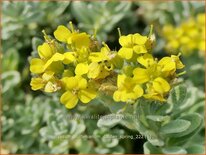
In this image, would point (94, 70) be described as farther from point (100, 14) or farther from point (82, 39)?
point (100, 14)

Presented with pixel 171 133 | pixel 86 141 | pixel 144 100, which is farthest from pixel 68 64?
pixel 86 141

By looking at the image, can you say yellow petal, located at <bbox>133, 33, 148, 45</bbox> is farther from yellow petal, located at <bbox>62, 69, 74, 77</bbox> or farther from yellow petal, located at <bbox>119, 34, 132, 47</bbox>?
yellow petal, located at <bbox>62, 69, 74, 77</bbox>

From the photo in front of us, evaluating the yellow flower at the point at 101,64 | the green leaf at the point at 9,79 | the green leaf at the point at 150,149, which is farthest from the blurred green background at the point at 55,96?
the yellow flower at the point at 101,64

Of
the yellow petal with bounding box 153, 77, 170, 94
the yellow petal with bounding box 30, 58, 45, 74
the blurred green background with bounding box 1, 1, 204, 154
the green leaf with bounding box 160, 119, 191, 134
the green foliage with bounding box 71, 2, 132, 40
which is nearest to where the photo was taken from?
the yellow petal with bounding box 153, 77, 170, 94

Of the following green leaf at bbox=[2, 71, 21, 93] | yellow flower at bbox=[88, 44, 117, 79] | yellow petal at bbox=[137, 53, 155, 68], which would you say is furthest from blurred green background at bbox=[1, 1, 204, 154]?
yellow petal at bbox=[137, 53, 155, 68]

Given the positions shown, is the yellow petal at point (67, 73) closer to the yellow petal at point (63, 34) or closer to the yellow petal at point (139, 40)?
the yellow petal at point (63, 34)

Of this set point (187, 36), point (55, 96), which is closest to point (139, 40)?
point (55, 96)
